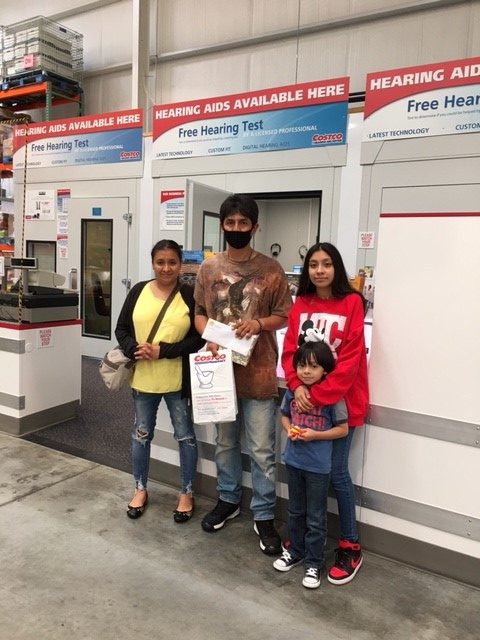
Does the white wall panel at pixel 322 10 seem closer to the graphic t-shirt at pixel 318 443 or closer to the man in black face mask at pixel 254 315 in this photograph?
the man in black face mask at pixel 254 315

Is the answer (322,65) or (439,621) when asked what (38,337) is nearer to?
(439,621)

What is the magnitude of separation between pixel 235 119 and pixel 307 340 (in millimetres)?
3385

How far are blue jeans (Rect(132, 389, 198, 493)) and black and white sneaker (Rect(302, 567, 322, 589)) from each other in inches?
30.9

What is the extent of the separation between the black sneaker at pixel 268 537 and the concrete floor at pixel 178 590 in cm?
4

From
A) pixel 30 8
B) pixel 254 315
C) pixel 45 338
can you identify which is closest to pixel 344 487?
pixel 254 315

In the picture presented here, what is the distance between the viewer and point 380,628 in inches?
71.8

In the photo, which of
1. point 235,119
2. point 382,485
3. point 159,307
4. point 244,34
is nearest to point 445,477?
point 382,485

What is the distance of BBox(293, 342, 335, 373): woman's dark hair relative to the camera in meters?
1.99

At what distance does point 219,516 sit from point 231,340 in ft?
2.94

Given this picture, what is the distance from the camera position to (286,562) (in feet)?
7.07

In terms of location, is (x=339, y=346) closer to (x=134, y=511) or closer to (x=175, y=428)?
(x=175, y=428)

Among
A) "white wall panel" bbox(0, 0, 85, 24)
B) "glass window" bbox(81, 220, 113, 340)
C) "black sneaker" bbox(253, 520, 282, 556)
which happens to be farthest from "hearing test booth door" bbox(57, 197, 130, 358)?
"black sneaker" bbox(253, 520, 282, 556)

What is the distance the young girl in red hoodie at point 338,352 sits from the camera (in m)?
2.00

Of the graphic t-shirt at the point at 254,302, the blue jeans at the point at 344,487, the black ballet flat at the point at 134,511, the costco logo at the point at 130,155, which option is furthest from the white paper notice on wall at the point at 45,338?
the costco logo at the point at 130,155
